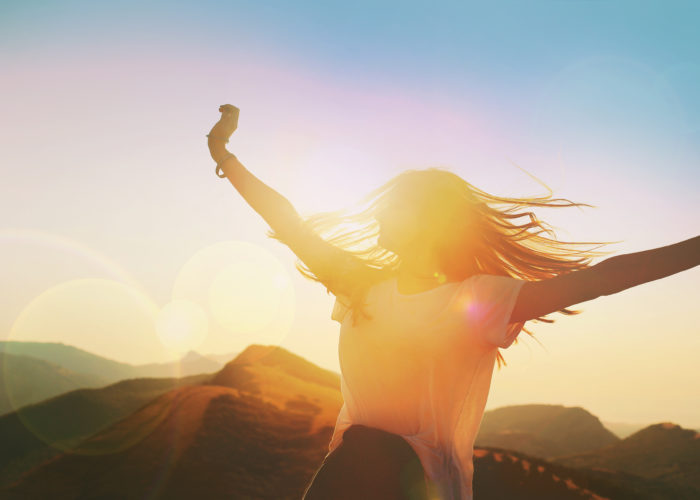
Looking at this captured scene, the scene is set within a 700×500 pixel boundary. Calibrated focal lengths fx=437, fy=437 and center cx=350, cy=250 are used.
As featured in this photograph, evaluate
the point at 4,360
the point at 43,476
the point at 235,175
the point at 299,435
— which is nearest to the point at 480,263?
the point at 235,175

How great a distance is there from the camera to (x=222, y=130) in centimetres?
328

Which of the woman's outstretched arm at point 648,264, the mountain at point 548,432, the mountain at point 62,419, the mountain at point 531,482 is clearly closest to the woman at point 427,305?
the woman's outstretched arm at point 648,264

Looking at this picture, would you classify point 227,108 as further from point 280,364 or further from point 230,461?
point 280,364

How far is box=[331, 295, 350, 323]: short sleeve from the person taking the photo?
2.90m

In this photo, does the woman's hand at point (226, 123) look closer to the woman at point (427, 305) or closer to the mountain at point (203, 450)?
the woman at point (427, 305)

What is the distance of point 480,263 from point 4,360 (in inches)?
2764

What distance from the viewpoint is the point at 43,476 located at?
37.7ft

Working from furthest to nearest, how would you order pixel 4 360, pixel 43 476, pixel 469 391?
pixel 4 360
pixel 43 476
pixel 469 391

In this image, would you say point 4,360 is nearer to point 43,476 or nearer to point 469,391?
point 43,476

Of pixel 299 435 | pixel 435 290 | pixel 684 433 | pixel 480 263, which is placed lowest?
pixel 299 435

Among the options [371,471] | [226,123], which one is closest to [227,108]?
[226,123]

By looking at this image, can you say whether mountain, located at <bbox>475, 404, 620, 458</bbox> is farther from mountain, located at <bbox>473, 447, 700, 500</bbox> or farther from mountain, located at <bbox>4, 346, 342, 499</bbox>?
mountain, located at <bbox>4, 346, 342, 499</bbox>

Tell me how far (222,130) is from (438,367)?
2282 millimetres

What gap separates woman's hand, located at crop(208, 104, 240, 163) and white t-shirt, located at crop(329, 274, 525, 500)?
5.51 feet
